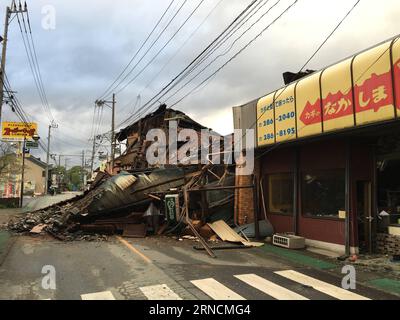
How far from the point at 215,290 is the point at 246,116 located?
32.8 feet

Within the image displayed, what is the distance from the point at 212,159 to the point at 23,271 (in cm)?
1113

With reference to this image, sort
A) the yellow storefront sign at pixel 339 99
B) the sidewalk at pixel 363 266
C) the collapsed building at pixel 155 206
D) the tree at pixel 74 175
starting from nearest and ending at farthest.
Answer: the sidewalk at pixel 363 266 < the yellow storefront sign at pixel 339 99 < the collapsed building at pixel 155 206 < the tree at pixel 74 175

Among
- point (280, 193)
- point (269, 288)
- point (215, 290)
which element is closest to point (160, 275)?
point (215, 290)

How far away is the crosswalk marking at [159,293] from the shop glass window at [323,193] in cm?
705

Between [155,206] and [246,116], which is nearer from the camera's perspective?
[246,116]

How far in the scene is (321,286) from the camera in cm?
848

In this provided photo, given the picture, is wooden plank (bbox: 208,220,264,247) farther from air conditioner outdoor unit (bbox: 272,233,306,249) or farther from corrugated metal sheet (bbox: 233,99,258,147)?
corrugated metal sheet (bbox: 233,99,258,147)

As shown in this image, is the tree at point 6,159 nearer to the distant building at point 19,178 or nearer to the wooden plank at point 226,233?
the distant building at point 19,178

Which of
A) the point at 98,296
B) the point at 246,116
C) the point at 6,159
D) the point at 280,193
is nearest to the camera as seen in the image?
the point at 98,296

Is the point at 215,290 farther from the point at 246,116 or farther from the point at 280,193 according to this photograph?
the point at 246,116

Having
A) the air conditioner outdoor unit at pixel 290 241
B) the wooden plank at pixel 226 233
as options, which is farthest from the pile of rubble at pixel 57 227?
the air conditioner outdoor unit at pixel 290 241

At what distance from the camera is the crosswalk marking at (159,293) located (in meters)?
7.25

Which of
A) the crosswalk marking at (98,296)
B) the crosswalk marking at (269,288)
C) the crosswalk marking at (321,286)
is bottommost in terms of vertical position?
the crosswalk marking at (321,286)
